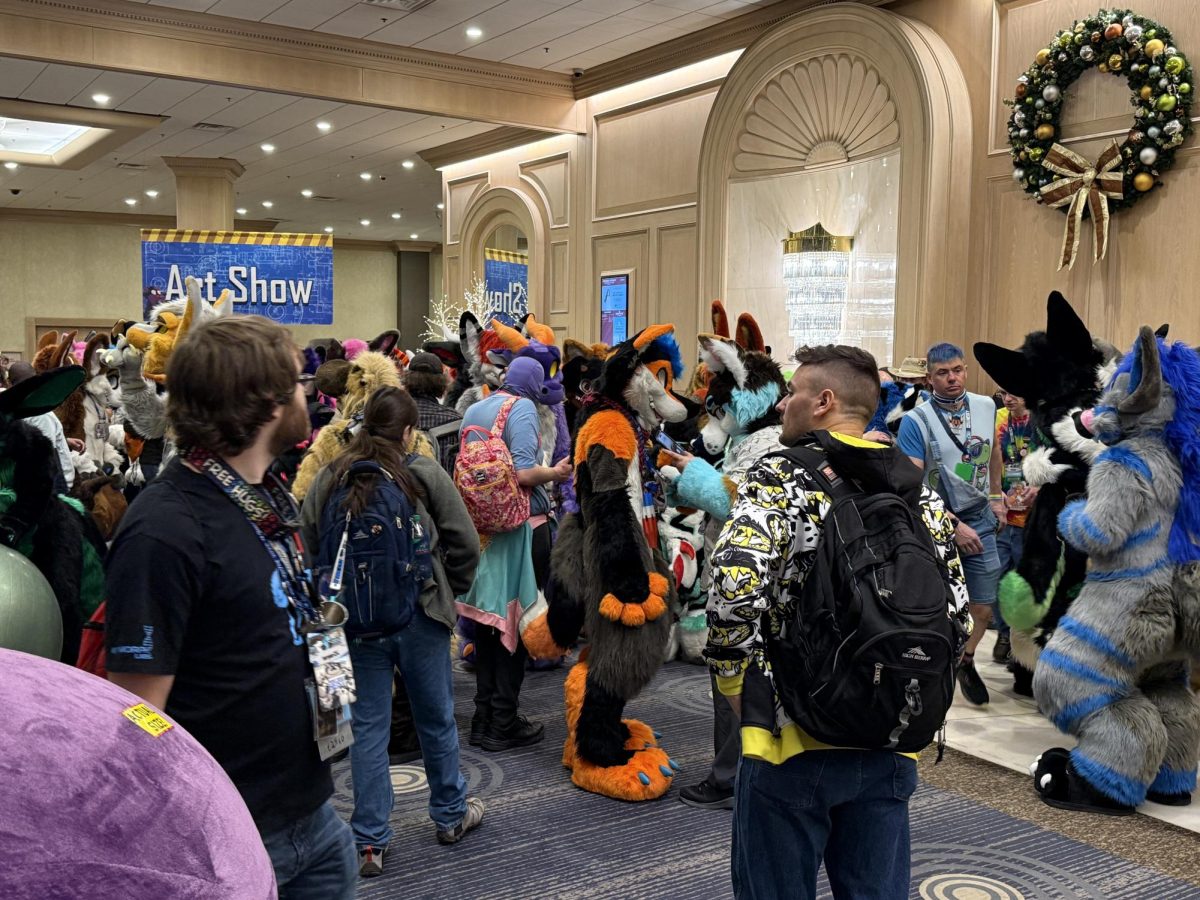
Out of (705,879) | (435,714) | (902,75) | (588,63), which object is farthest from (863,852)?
(588,63)

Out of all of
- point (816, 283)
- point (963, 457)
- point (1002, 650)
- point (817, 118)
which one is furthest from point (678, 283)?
Result: point (963, 457)

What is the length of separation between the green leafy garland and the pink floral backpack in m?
4.67

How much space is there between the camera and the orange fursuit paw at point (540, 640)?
3939 mm

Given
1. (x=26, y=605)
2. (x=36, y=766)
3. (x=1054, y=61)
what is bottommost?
(x=26, y=605)

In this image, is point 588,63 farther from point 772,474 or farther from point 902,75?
point 772,474

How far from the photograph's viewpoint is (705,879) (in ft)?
10.1

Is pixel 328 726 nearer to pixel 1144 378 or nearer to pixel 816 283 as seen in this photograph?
pixel 1144 378

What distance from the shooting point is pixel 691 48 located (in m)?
9.80

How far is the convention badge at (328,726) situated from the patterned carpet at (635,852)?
1.43 m

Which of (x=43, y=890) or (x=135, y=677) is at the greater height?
(x=43, y=890)

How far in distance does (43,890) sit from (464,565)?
2486 mm

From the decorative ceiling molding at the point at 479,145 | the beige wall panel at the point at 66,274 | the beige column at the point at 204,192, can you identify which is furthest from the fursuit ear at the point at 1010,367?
the beige wall panel at the point at 66,274

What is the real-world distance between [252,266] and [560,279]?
15.7ft

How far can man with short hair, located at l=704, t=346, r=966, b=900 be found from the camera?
196cm
